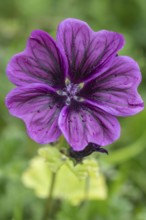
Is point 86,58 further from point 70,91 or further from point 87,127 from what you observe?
point 87,127

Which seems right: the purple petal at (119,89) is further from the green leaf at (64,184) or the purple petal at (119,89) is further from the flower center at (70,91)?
the green leaf at (64,184)

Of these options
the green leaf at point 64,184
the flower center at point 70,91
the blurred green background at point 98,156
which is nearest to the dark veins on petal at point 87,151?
the flower center at point 70,91

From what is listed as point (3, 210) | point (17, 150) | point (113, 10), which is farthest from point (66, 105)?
point (113, 10)

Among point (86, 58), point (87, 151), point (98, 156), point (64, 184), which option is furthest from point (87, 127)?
point (64, 184)

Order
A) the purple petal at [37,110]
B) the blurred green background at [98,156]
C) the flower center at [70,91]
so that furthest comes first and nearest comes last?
the blurred green background at [98,156]
the flower center at [70,91]
the purple petal at [37,110]

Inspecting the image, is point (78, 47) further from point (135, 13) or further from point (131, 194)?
point (135, 13)

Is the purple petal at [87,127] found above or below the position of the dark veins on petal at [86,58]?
below
